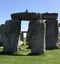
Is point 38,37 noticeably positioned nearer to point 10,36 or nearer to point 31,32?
point 31,32

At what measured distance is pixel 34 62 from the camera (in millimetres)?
15328

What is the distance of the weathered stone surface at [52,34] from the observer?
88.4 ft

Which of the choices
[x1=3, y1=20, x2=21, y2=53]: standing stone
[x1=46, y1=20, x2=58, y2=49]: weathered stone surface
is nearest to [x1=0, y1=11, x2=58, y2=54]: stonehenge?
[x1=3, y1=20, x2=21, y2=53]: standing stone

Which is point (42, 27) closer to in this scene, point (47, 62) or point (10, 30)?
point (10, 30)

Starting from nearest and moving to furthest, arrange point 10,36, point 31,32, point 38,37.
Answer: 1. point 38,37
2. point 31,32
3. point 10,36

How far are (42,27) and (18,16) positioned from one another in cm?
243

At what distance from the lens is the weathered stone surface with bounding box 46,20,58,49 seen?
27.0 meters

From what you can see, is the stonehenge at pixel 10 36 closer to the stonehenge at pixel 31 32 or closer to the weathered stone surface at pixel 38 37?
the stonehenge at pixel 31 32

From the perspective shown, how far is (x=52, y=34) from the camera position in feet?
89.8

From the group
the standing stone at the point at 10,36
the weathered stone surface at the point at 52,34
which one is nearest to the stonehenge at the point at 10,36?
the standing stone at the point at 10,36

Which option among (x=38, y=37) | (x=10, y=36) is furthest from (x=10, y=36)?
(x=38, y=37)

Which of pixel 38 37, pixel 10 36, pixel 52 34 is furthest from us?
pixel 52 34

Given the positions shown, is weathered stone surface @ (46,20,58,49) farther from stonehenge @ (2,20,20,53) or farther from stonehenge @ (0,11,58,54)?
stonehenge @ (2,20,20,53)

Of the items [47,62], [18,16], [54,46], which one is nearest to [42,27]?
[18,16]
